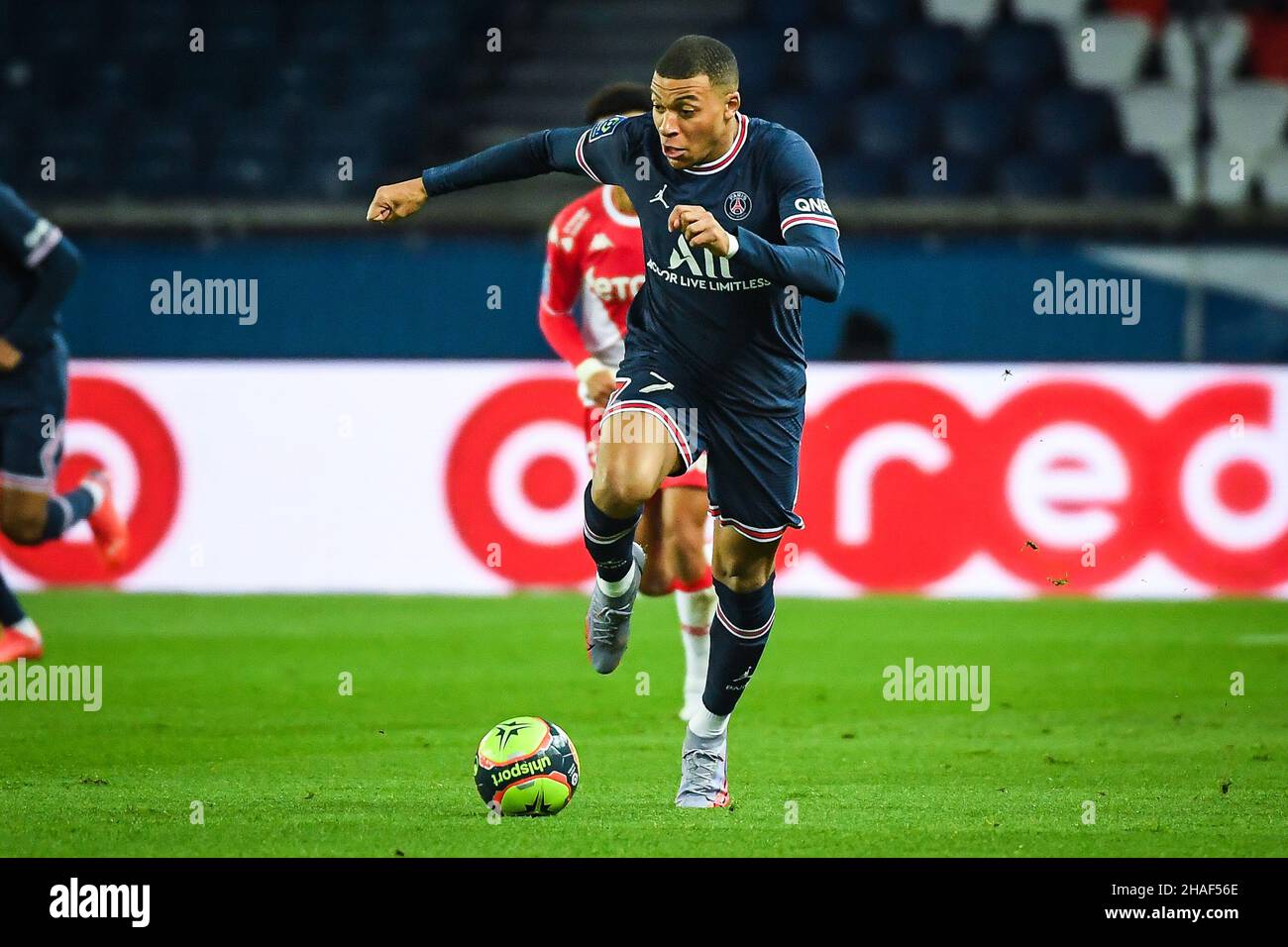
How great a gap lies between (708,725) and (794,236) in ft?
4.93

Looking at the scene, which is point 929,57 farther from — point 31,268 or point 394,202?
point 394,202

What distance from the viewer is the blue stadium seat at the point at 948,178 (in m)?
14.6

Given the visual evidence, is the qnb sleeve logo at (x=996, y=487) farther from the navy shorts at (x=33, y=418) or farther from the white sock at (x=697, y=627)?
the white sock at (x=697, y=627)

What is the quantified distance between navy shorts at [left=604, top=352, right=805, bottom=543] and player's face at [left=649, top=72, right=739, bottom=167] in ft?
2.14

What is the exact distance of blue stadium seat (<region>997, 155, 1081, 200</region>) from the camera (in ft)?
48.4

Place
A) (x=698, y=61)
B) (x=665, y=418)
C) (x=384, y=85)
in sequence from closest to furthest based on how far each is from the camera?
(x=698, y=61), (x=665, y=418), (x=384, y=85)

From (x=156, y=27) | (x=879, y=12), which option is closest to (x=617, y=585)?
(x=879, y=12)

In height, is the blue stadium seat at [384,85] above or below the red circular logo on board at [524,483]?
above

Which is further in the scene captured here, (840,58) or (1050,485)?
(840,58)

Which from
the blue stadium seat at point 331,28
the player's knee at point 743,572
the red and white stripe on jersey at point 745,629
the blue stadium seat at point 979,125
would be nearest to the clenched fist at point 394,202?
the player's knee at point 743,572

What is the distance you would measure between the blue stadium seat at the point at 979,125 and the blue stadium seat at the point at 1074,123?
0.71ft

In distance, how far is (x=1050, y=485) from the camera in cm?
1102

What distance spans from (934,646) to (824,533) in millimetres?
1868

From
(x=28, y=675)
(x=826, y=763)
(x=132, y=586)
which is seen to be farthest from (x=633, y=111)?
(x=132, y=586)
